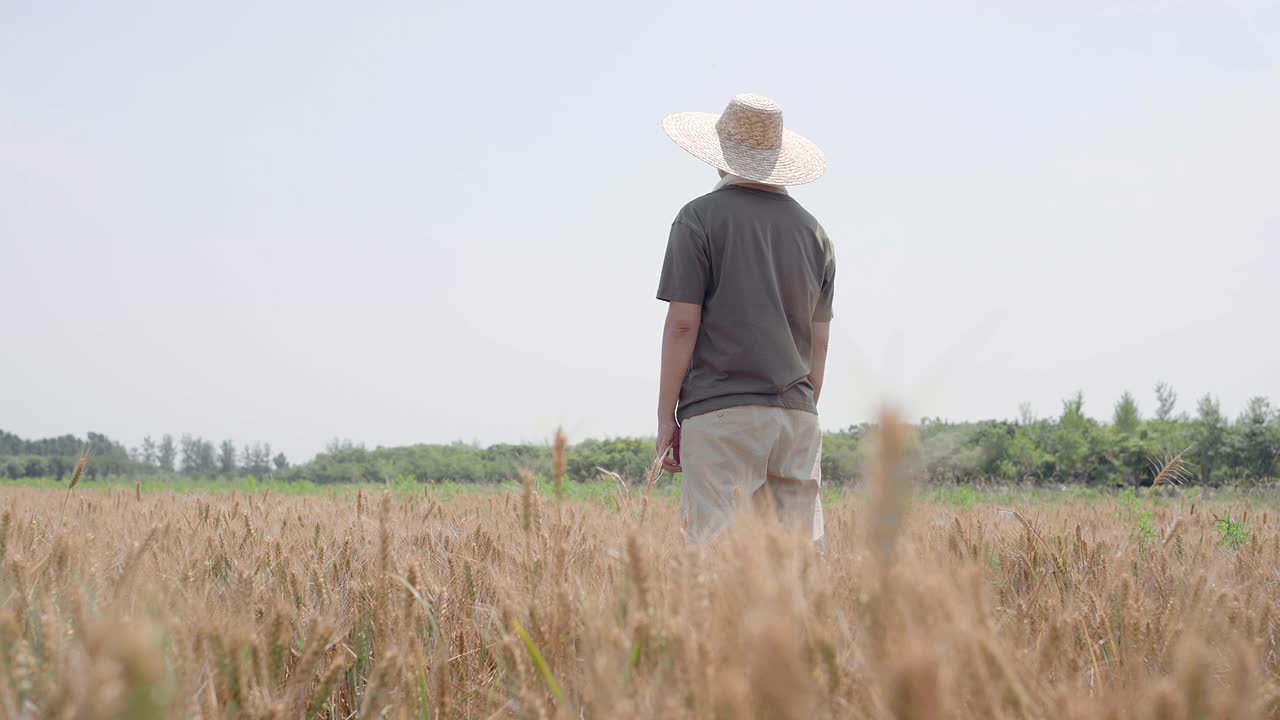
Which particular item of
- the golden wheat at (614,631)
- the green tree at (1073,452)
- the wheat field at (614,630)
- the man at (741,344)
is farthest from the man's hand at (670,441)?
the green tree at (1073,452)

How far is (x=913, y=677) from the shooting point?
0.56 m

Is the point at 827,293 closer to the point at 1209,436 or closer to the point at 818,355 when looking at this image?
the point at 818,355

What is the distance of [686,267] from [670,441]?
81 centimetres

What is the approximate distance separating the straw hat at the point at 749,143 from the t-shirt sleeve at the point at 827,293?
40 centimetres

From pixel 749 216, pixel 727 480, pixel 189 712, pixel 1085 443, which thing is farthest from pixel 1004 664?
pixel 1085 443

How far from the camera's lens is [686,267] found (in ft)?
11.0

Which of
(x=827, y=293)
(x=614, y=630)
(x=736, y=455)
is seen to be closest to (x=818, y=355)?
(x=827, y=293)

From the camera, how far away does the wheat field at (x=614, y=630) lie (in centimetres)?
71

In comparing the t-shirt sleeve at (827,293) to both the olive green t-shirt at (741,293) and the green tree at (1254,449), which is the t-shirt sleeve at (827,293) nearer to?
the olive green t-shirt at (741,293)

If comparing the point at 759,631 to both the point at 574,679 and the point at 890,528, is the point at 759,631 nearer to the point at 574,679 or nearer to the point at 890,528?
the point at 890,528

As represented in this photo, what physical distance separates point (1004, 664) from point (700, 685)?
0.35m

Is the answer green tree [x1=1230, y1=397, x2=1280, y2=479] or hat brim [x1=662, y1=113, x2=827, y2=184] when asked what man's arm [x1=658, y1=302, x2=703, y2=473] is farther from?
green tree [x1=1230, y1=397, x2=1280, y2=479]

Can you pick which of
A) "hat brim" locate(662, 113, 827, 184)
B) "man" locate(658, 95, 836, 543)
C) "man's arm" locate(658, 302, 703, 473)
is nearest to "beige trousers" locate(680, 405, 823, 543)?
"man" locate(658, 95, 836, 543)

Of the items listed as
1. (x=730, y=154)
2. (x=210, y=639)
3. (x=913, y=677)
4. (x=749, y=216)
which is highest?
(x=730, y=154)
